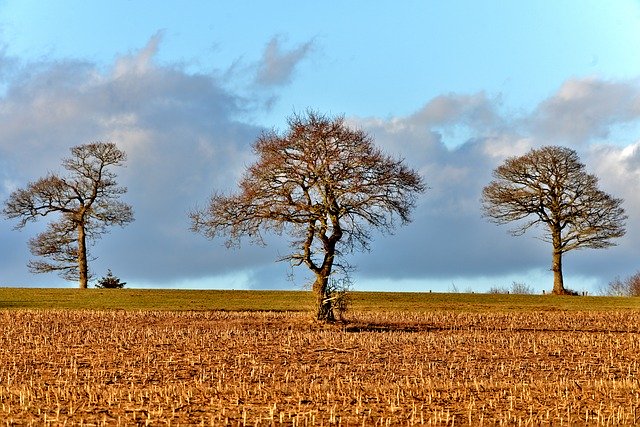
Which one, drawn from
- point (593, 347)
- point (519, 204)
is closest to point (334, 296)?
point (593, 347)

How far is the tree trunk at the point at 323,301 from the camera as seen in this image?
132 ft

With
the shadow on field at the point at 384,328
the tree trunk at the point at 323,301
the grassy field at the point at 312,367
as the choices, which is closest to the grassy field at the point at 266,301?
the grassy field at the point at 312,367

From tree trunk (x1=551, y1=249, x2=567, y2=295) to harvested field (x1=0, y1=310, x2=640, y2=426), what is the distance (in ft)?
82.0

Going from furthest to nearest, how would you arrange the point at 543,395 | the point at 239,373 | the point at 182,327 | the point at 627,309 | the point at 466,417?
the point at 627,309, the point at 182,327, the point at 239,373, the point at 543,395, the point at 466,417

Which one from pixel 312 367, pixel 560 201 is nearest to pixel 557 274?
pixel 560 201

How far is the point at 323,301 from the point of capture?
40125mm

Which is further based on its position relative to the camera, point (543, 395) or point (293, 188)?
point (293, 188)

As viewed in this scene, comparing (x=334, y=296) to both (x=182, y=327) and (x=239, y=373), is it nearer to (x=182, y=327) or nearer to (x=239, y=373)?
(x=182, y=327)

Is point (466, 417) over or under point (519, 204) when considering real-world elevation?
under

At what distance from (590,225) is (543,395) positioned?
167ft

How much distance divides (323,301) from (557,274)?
113ft

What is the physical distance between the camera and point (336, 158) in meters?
39.7

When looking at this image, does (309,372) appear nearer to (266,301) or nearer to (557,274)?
(266,301)

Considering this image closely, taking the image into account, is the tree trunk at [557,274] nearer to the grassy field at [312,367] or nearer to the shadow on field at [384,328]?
the grassy field at [312,367]
